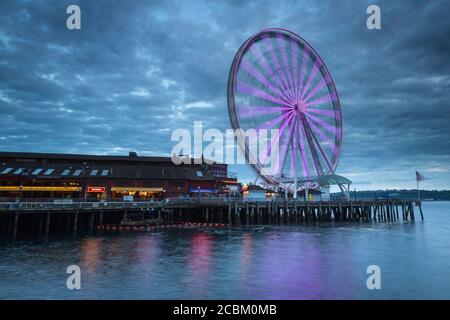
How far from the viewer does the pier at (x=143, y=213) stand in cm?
4212

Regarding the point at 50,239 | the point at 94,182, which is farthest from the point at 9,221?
the point at 94,182

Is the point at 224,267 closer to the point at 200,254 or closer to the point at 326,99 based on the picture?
the point at 200,254

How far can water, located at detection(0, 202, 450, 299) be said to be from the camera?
19.5 meters

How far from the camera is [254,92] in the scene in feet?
165

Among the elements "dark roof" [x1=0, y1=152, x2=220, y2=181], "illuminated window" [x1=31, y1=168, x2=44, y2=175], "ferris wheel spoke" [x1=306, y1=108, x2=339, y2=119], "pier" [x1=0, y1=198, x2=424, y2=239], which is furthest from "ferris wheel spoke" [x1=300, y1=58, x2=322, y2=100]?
"illuminated window" [x1=31, y1=168, x2=44, y2=175]

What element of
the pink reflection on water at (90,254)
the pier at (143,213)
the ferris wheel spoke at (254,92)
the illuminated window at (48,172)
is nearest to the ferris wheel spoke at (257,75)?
the ferris wheel spoke at (254,92)

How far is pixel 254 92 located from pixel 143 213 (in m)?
23.8

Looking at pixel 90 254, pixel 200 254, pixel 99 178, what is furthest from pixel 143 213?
pixel 200 254

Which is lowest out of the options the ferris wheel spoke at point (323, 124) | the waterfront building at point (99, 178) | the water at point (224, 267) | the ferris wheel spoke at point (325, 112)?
the water at point (224, 267)

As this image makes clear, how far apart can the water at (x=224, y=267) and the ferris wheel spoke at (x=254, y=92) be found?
68.3 ft

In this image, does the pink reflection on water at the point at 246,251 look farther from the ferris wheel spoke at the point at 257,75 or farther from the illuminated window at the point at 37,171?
the illuminated window at the point at 37,171

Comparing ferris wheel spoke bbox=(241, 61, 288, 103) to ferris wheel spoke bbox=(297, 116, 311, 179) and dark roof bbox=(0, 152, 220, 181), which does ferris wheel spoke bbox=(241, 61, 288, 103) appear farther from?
dark roof bbox=(0, 152, 220, 181)

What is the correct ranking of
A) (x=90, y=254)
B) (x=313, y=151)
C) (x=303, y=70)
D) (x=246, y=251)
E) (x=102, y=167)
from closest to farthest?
(x=90, y=254), (x=246, y=251), (x=303, y=70), (x=313, y=151), (x=102, y=167)
